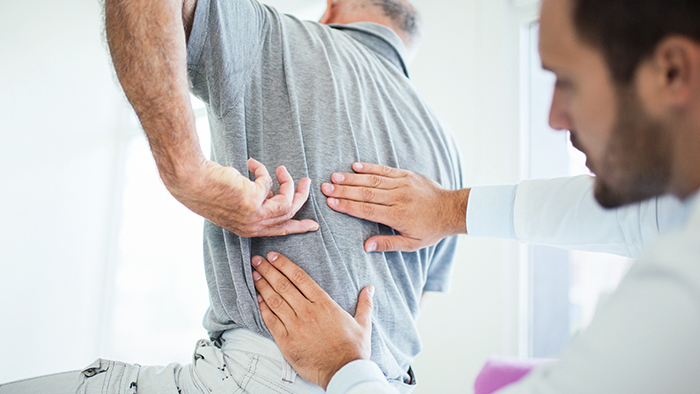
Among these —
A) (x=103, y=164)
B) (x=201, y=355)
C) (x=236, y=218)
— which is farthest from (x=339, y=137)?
(x=103, y=164)

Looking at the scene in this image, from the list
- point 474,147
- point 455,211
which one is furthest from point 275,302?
point 474,147

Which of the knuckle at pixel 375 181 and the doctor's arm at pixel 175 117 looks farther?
the knuckle at pixel 375 181

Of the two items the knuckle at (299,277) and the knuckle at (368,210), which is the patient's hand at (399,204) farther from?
the knuckle at (299,277)

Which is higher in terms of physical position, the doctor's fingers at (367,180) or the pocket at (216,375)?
the doctor's fingers at (367,180)

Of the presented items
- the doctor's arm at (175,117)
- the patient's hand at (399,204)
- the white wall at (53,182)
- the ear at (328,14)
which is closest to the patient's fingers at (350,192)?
the patient's hand at (399,204)

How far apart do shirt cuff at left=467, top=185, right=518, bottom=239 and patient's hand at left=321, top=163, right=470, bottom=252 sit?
0.07ft

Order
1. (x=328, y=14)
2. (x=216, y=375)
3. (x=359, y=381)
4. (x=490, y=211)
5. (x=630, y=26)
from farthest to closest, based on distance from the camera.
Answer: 1. (x=328, y=14)
2. (x=490, y=211)
3. (x=216, y=375)
4. (x=359, y=381)
5. (x=630, y=26)

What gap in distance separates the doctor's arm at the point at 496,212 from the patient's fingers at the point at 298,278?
15 cm

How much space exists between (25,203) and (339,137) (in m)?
2.91

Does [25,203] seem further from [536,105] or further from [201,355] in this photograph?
[536,105]

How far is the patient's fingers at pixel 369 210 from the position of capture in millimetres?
872

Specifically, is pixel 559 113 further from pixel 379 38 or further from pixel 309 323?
pixel 379 38

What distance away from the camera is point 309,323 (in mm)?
789

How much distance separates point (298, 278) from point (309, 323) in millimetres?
88
